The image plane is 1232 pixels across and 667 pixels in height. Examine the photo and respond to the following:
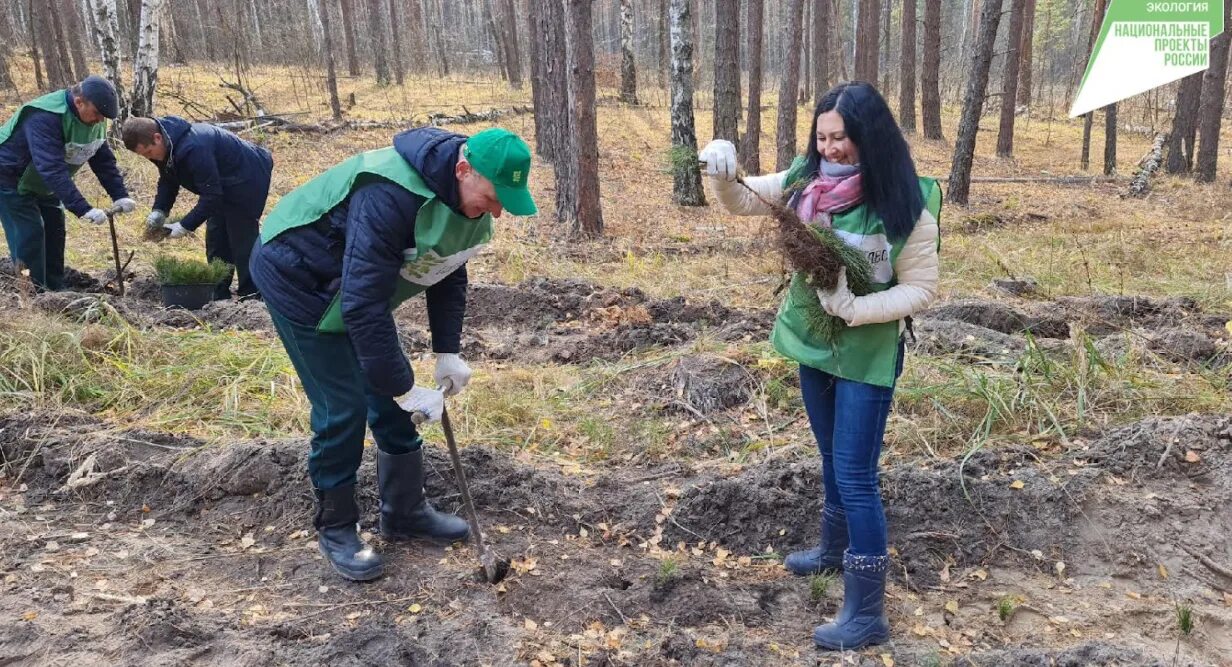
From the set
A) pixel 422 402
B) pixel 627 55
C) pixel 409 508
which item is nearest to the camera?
pixel 422 402

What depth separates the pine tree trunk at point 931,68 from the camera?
53.2 feet

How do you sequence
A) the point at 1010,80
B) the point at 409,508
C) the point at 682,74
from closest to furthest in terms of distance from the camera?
the point at 409,508 < the point at 682,74 < the point at 1010,80

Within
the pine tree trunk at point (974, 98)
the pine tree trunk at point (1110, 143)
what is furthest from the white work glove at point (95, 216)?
the pine tree trunk at point (1110, 143)

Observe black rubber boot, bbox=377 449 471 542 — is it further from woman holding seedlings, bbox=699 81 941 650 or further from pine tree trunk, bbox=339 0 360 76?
pine tree trunk, bbox=339 0 360 76

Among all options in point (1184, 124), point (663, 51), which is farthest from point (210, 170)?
point (663, 51)

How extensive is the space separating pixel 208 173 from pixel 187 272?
38.0 inches

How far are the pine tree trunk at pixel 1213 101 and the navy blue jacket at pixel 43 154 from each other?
14165 mm

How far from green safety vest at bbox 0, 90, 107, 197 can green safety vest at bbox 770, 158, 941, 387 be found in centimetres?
534

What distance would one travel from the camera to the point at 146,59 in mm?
11312

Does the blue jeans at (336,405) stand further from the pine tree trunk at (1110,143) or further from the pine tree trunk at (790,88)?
the pine tree trunk at (1110,143)

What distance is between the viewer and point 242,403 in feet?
14.6

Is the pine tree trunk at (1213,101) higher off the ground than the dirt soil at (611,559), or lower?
higher

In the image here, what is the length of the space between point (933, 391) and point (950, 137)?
17824mm

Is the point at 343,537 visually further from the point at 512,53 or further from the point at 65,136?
the point at 512,53
